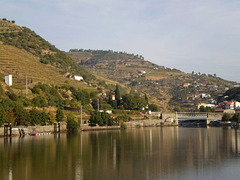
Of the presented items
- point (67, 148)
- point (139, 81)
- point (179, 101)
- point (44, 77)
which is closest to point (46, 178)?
point (67, 148)

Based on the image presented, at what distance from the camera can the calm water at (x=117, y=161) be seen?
102 ft

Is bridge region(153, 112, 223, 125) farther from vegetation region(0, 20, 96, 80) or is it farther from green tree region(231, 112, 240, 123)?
vegetation region(0, 20, 96, 80)

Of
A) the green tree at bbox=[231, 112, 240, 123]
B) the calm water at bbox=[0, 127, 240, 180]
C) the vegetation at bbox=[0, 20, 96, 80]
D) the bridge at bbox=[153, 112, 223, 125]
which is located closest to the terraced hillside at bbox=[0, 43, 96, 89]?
the vegetation at bbox=[0, 20, 96, 80]

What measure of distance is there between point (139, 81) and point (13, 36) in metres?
86.7

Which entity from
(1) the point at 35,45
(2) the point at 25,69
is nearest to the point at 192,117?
(2) the point at 25,69

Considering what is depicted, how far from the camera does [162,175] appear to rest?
31031 mm

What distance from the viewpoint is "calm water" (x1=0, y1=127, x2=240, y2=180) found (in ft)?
102

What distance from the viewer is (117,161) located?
37.3 metres

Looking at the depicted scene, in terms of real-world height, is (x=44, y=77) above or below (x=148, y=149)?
above

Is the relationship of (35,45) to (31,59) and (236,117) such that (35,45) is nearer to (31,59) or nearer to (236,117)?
(31,59)

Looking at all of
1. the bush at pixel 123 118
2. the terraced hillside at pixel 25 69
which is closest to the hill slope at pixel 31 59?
the terraced hillside at pixel 25 69

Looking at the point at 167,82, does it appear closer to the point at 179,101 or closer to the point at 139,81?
the point at 139,81

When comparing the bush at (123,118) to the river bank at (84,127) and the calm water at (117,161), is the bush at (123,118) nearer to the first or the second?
the river bank at (84,127)

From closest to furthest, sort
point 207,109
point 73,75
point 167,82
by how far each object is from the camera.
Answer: point 73,75 → point 207,109 → point 167,82
